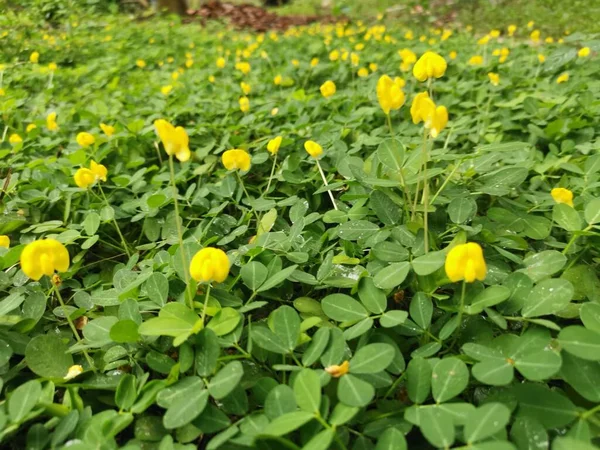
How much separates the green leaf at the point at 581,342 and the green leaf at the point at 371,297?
317mm

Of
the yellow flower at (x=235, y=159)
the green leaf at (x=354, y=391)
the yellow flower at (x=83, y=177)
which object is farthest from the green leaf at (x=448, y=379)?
the yellow flower at (x=83, y=177)

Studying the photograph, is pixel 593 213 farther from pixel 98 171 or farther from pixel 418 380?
pixel 98 171

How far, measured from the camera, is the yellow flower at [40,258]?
3.02 feet

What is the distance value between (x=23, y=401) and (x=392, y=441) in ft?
2.05

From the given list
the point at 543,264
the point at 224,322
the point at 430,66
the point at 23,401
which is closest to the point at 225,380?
the point at 224,322

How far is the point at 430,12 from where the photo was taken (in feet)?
21.3

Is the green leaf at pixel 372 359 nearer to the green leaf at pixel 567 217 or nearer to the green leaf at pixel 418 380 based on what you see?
the green leaf at pixel 418 380

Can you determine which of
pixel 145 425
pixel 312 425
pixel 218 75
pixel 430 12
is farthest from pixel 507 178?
pixel 430 12

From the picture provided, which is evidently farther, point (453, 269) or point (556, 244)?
point (556, 244)

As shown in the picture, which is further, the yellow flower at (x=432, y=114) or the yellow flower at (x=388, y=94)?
the yellow flower at (x=388, y=94)

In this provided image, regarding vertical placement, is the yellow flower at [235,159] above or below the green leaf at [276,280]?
above

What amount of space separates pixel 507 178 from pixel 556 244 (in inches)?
9.1

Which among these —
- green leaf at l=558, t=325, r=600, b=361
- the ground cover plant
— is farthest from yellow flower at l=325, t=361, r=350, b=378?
green leaf at l=558, t=325, r=600, b=361

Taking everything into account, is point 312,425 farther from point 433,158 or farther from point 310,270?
point 433,158
